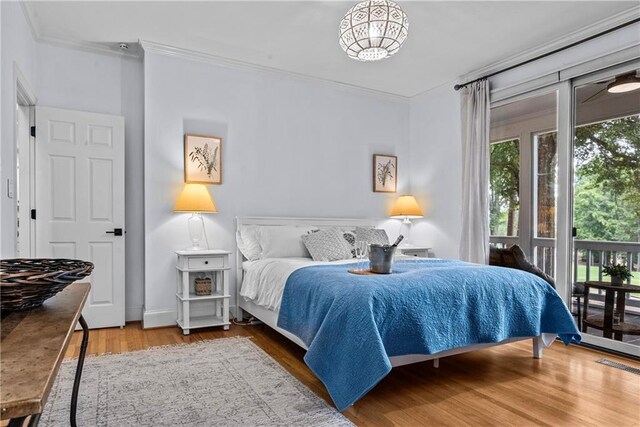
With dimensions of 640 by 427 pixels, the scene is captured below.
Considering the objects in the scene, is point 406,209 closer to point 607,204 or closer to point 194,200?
point 607,204

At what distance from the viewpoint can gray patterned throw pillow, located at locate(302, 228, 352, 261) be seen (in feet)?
12.5

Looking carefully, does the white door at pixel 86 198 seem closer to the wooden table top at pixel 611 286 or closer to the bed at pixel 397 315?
the bed at pixel 397 315

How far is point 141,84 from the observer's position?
4.16 metres

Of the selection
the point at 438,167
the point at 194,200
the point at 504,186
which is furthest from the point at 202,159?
the point at 504,186

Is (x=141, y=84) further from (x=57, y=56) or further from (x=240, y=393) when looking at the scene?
(x=240, y=393)

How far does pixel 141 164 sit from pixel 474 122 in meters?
3.55

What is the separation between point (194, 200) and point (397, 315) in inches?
90.9

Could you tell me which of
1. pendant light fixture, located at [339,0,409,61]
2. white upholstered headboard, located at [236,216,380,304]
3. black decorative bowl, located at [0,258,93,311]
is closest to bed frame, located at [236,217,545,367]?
white upholstered headboard, located at [236,216,380,304]

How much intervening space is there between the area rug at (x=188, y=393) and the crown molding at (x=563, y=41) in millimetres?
3587

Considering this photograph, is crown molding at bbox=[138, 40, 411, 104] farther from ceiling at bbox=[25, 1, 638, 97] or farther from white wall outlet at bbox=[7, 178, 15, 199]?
white wall outlet at bbox=[7, 178, 15, 199]

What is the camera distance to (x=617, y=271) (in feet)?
11.0

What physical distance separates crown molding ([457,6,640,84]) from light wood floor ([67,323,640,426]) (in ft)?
8.67

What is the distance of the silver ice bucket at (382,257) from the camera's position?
2.75 metres

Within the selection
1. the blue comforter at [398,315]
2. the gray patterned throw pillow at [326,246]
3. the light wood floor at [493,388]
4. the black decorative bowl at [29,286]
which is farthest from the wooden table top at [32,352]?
the gray patterned throw pillow at [326,246]
